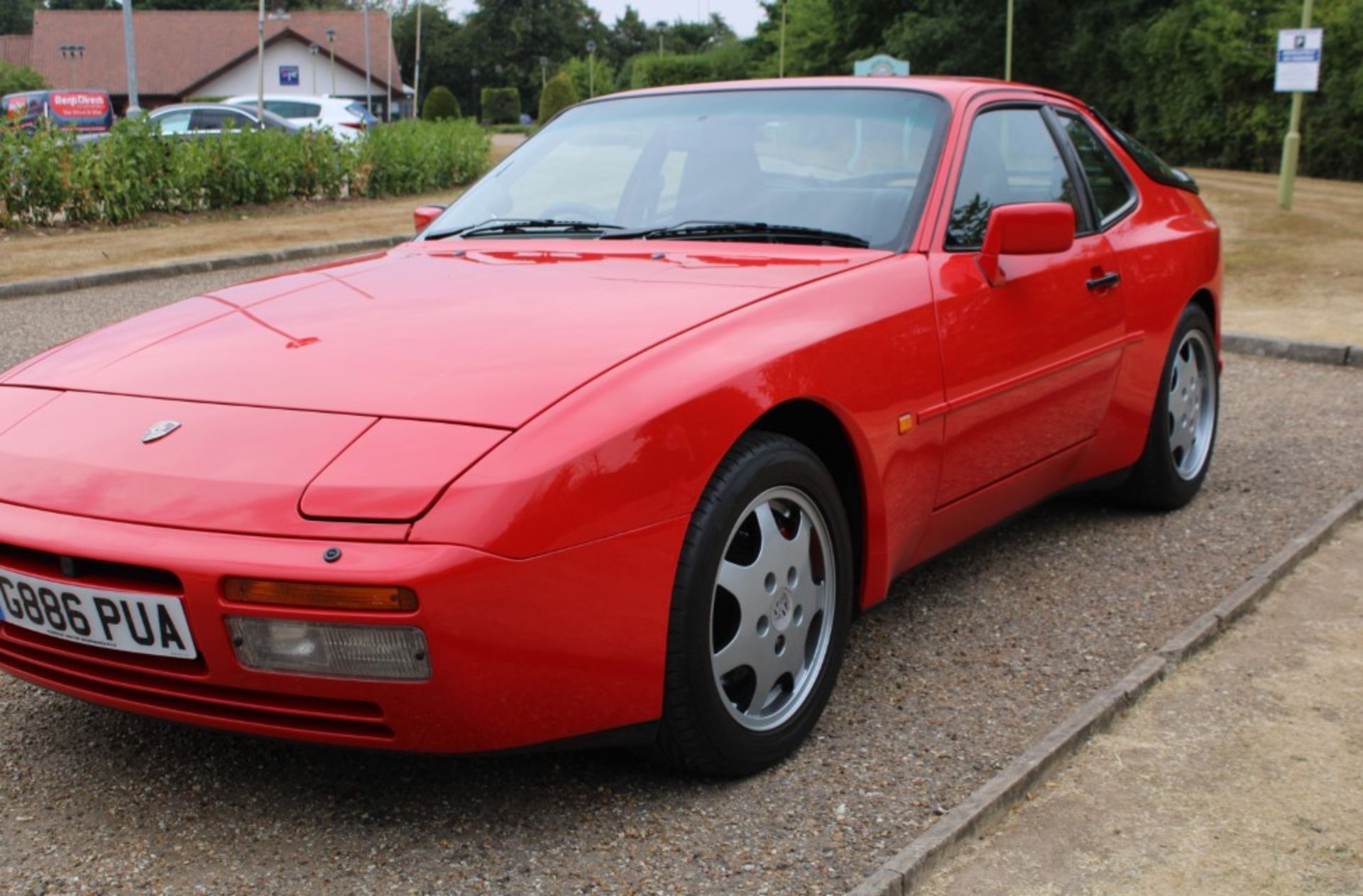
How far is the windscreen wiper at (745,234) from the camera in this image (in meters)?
3.67

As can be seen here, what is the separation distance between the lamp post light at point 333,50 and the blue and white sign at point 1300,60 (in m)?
52.4

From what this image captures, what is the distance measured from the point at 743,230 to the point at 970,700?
131 centimetres

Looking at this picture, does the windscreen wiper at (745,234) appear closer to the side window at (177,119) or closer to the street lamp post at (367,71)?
the side window at (177,119)

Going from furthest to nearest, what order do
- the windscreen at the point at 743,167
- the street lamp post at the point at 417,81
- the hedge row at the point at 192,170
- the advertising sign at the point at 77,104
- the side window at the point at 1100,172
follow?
the street lamp post at the point at 417,81 → the advertising sign at the point at 77,104 → the hedge row at the point at 192,170 → the side window at the point at 1100,172 → the windscreen at the point at 743,167

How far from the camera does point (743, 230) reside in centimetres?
374

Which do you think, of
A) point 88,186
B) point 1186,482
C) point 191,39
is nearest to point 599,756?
point 1186,482

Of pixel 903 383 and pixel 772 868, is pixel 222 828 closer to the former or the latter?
pixel 772 868

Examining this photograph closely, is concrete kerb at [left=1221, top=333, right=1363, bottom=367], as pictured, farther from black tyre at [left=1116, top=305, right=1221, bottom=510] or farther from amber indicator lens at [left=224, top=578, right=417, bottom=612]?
amber indicator lens at [left=224, top=578, right=417, bottom=612]

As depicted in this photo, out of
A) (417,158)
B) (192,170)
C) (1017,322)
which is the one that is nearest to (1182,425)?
(1017,322)

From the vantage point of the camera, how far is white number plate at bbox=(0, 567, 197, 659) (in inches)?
98.0

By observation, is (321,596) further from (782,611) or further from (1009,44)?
Result: (1009,44)

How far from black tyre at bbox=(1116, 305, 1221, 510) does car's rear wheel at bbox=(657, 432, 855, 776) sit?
6.59 feet

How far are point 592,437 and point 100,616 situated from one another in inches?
36.2

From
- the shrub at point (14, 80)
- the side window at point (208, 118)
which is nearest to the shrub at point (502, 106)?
the shrub at point (14, 80)
